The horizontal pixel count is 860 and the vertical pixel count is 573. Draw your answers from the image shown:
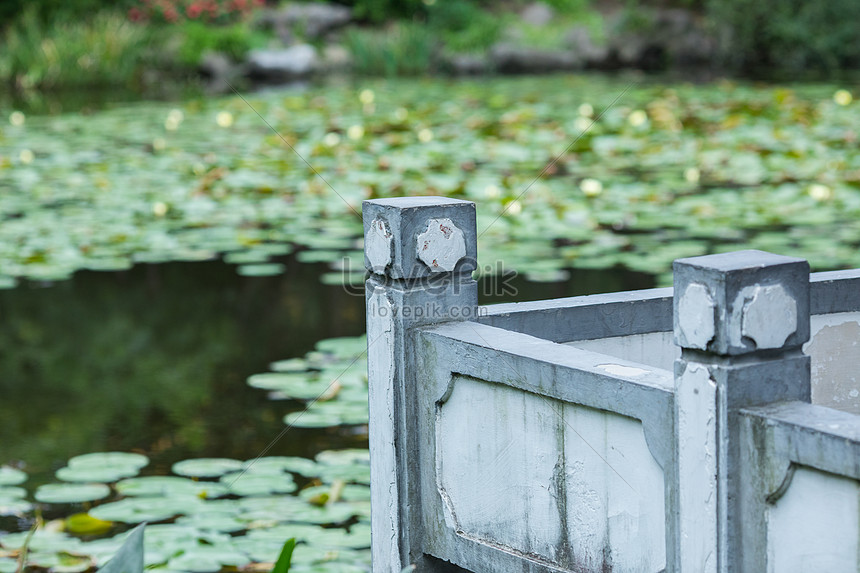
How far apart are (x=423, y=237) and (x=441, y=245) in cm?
3

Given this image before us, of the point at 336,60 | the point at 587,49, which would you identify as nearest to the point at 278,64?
the point at 336,60

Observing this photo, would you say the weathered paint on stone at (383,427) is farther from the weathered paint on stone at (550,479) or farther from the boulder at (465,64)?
the boulder at (465,64)

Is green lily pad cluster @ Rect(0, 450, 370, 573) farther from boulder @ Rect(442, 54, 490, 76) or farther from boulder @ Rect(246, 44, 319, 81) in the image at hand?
boulder @ Rect(442, 54, 490, 76)

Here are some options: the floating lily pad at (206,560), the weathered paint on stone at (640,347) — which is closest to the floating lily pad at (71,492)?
the floating lily pad at (206,560)

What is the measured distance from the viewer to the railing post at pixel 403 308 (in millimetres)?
1716

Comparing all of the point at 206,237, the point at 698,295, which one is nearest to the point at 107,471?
the point at 698,295

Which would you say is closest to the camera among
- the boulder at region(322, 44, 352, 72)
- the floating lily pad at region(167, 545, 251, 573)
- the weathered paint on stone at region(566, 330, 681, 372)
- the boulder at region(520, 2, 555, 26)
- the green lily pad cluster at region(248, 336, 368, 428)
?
the weathered paint on stone at region(566, 330, 681, 372)

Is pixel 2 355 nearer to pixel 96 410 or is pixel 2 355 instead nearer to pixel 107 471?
pixel 96 410

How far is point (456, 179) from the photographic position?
5855 mm

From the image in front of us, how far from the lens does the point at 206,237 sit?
5.18m

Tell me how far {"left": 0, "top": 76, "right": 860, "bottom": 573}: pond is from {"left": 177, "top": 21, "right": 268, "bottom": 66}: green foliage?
4289 millimetres

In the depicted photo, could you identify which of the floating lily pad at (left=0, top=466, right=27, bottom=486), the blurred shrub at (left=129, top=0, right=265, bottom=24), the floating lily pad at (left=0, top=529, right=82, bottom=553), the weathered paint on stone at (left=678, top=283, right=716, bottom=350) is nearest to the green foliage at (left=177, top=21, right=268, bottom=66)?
the blurred shrub at (left=129, top=0, right=265, bottom=24)

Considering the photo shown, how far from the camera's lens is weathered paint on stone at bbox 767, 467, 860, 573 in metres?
1.17

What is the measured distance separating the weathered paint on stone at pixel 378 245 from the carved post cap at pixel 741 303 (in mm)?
568
